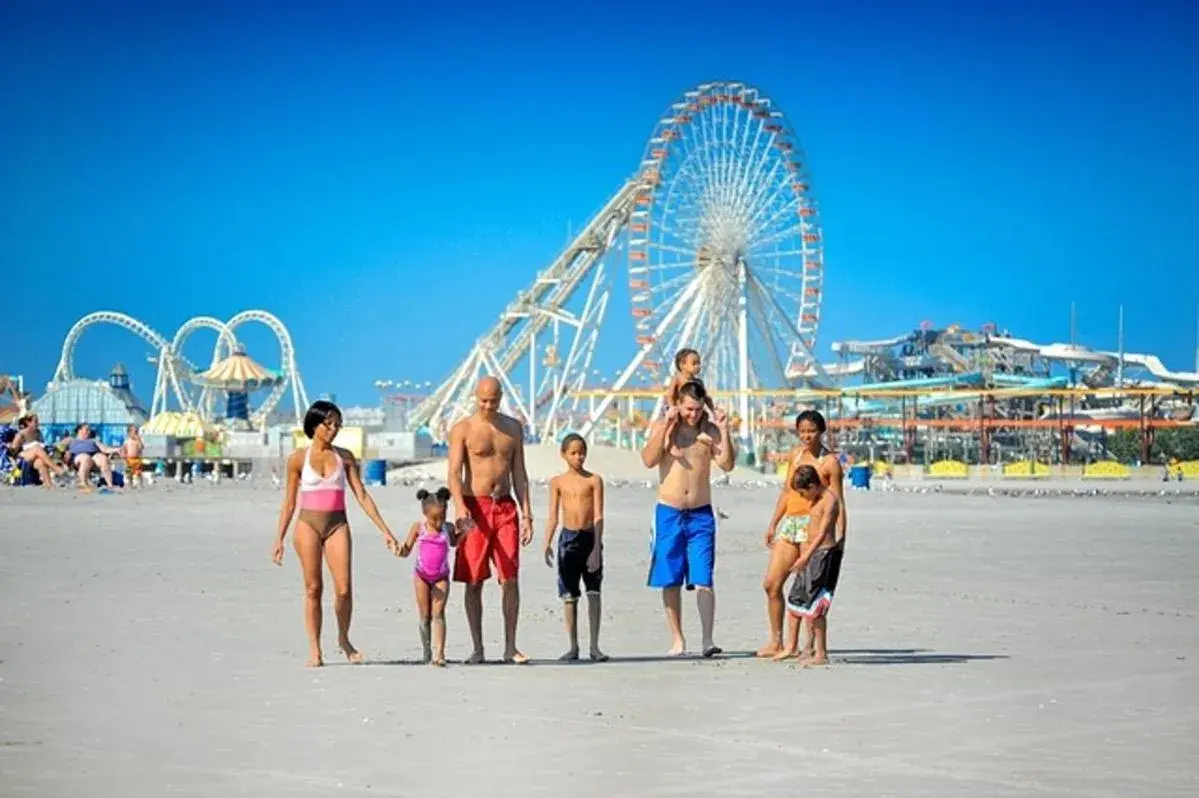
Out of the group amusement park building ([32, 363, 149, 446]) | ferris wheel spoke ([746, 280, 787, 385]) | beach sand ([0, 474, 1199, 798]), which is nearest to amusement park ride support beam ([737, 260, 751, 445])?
ferris wheel spoke ([746, 280, 787, 385])

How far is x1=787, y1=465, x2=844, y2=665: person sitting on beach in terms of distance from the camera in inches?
361

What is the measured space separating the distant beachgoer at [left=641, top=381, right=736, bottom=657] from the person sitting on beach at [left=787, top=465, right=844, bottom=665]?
46 centimetres

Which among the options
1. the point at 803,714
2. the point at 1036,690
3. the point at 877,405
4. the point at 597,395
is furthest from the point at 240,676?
the point at 877,405

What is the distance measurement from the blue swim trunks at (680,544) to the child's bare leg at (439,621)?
106cm

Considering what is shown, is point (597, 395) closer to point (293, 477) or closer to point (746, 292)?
point (746, 292)

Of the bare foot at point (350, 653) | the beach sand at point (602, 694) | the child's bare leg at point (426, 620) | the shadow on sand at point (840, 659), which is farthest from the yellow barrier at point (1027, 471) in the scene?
the bare foot at point (350, 653)

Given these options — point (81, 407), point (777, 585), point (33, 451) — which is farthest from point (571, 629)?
point (81, 407)

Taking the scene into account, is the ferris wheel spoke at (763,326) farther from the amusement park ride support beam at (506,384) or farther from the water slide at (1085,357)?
the water slide at (1085,357)

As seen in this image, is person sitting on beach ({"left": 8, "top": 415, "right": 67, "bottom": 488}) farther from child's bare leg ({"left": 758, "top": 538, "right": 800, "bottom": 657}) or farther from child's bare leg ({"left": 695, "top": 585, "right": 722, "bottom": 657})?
child's bare leg ({"left": 758, "top": 538, "right": 800, "bottom": 657})

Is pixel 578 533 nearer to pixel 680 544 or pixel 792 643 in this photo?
pixel 680 544

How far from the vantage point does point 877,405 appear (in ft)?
384

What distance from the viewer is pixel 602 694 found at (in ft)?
26.3

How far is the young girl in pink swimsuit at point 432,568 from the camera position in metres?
9.10

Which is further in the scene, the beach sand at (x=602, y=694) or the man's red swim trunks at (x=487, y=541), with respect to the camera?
the man's red swim trunks at (x=487, y=541)
